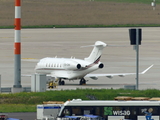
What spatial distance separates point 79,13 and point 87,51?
66464 mm

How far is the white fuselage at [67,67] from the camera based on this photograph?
5472 cm

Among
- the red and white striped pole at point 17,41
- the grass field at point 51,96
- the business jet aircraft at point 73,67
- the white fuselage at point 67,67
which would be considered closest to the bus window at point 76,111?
the grass field at point 51,96

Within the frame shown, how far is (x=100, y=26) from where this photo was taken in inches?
5595

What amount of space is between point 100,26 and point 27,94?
103 m

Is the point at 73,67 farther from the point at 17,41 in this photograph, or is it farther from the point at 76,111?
the point at 76,111

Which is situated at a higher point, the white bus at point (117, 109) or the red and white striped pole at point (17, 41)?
the red and white striped pole at point (17, 41)

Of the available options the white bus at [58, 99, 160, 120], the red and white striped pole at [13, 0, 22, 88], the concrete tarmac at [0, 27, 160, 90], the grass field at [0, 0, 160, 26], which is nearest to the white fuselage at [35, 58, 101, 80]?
the concrete tarmac at [0, 27, 160, 90]

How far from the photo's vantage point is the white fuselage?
54.7m

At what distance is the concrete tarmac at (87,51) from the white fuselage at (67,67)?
1.21 meters

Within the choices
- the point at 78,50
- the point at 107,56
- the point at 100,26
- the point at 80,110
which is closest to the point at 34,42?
the point at 78,50

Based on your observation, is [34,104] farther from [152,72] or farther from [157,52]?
[157,52]

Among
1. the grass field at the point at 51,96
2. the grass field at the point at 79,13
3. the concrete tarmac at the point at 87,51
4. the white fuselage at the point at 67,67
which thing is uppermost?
the grass field at the point at 79,13

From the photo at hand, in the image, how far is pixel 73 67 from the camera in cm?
5503

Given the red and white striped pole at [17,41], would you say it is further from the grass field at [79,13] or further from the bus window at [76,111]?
the grass field at [79,13]
